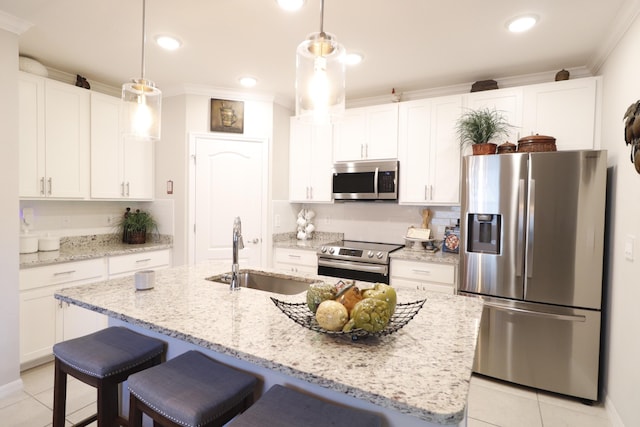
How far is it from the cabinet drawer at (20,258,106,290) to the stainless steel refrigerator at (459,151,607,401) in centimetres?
317

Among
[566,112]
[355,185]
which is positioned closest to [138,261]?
[355,185]

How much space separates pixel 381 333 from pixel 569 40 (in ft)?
8.50

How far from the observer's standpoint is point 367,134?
138 inches

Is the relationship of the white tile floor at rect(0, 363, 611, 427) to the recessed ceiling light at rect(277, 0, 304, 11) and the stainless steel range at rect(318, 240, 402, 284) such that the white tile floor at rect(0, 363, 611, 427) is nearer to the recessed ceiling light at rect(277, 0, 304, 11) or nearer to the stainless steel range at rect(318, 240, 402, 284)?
the stainless steel range at rect(318, 240, 402, 284)

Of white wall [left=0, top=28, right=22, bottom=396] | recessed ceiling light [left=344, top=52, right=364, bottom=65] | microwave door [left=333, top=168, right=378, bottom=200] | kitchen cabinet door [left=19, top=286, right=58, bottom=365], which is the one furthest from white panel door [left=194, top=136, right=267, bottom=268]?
white wall [left=0, top=28, right=22, bottom=396]

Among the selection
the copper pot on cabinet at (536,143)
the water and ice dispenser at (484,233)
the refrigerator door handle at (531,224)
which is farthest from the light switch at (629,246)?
the copper pot on cabinet at (536,143)

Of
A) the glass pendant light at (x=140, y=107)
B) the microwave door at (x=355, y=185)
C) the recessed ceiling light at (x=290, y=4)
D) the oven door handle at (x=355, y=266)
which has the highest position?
the recessed ceiling light at (x=290, y=4)

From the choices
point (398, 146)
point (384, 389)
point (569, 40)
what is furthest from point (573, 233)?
point (384, 389)

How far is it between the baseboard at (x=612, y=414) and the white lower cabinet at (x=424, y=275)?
1184 millimetres

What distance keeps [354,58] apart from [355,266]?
1.84m

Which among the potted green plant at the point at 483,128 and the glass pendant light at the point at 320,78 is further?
the potted green plant at the point at 483,128

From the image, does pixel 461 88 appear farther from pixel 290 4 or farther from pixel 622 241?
pixel 290 4

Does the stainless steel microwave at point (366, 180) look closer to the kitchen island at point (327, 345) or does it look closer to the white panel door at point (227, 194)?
the white panel door at point (227, 194)

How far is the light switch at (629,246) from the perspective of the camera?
1.94 m
